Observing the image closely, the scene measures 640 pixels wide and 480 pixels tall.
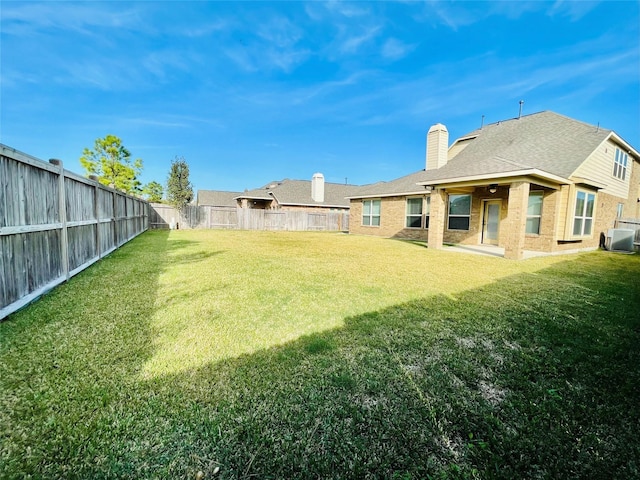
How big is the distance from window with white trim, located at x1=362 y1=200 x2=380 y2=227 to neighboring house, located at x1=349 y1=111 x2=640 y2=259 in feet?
5.97

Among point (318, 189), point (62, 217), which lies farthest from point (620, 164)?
point (62, 217)

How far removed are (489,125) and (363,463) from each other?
19112mm

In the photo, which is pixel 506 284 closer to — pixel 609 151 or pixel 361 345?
pixel 361 345

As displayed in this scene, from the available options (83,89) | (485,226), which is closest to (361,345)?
(485,226)

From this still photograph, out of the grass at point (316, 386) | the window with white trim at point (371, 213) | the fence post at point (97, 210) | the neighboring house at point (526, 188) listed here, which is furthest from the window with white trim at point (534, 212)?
the fence post at point (97, 210)

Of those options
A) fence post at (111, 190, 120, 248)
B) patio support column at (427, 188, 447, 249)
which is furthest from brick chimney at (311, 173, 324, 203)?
fence post at (111, 190, 120, 248)

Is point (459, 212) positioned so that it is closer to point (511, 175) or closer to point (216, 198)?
point (511, 175)

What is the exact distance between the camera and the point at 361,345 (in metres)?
2.93

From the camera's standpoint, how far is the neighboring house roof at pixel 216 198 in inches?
1503

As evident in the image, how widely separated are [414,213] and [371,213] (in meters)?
3.80

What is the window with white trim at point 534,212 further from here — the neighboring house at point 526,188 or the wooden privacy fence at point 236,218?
the wooden privacy fence at point 236,218

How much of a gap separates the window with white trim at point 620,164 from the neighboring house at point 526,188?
49 mm

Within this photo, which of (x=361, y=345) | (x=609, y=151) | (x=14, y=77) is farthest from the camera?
(x=14, y=77)

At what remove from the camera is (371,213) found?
19328 millimetres
